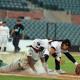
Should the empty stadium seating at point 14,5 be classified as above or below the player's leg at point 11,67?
above

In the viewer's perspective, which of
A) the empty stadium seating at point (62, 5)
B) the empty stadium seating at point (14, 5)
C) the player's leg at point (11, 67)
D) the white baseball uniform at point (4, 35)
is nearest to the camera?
the player's leg at point (11, 67)

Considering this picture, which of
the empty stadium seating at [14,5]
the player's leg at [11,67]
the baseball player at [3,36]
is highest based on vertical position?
the empty stadium seating at [14,5]

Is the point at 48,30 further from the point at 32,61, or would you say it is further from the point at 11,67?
the point at 32,61

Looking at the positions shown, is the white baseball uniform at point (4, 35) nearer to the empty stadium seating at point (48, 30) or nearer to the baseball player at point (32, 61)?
the empty stadium seating at point (48, 30)

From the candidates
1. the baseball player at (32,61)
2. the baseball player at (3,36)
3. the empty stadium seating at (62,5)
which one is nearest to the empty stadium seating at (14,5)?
the empty stadium seating at (62,5)

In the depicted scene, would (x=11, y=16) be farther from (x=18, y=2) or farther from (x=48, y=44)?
(x=48, y=44)

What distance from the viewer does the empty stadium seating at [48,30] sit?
28.9 m

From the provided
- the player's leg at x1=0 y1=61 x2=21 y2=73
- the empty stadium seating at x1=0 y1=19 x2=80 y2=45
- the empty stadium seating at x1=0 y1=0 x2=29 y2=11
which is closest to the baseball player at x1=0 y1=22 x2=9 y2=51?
the empty stadium seating at x1=0 y1=19 x2=80 y2=45

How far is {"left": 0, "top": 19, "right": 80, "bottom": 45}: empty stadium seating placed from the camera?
2894 cm

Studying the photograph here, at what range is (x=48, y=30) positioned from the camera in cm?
2931

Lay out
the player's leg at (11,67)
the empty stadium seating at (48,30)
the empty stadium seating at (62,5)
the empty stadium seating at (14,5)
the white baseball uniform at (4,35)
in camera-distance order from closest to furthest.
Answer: the player's leg at (11,67)
the white baseball uniform at (4,35)
the empty stadium seating at (48,30)
the empty stadium seating at (14,5)
the empty stadium seating at (62,5)

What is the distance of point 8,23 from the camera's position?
94.6ft

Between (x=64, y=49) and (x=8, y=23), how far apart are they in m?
18.2

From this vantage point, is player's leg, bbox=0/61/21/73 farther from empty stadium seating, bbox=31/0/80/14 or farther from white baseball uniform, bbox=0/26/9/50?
empty stadium seating, bbox=31/0/80/14
